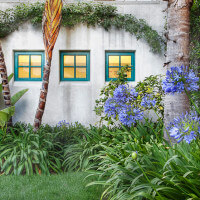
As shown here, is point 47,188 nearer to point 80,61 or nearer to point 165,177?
point 165,177

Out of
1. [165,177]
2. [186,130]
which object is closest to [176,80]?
[186,130]

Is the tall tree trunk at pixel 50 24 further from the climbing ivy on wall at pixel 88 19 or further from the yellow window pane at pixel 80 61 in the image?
the yellow window pane at pixel 80 61

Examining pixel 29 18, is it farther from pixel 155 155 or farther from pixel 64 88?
pixel 155 155

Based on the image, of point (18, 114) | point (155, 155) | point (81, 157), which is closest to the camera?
point (155, 155)

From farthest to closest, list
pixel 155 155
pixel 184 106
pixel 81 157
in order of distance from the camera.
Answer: pixel 81 157
pixel 184 106
pixel 155 155

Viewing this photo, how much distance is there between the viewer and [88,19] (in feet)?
19.3

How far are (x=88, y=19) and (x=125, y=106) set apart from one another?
3.63 m

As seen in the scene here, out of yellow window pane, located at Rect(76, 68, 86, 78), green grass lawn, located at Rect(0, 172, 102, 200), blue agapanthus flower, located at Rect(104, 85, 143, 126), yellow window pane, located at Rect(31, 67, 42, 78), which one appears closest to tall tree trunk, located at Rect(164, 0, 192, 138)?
blue agapanthus flower, located at Rect(104, 85, 143, 126)

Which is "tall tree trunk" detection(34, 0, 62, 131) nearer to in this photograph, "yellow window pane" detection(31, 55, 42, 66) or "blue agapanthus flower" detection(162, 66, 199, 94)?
"yellow window pane" detection(31, 55, 42, 66)

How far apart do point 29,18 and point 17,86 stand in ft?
5.72

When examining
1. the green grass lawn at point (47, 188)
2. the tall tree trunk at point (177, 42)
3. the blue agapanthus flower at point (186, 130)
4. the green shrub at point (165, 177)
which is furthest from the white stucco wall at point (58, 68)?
the blue agapanthus flower at point (186, 130)

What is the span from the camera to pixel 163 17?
6098 millimetres

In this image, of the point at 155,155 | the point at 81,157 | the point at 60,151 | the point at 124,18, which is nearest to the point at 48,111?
the point at 60,151

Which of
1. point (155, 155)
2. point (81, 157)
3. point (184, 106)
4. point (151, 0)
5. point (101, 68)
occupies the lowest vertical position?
point (81, 157)
